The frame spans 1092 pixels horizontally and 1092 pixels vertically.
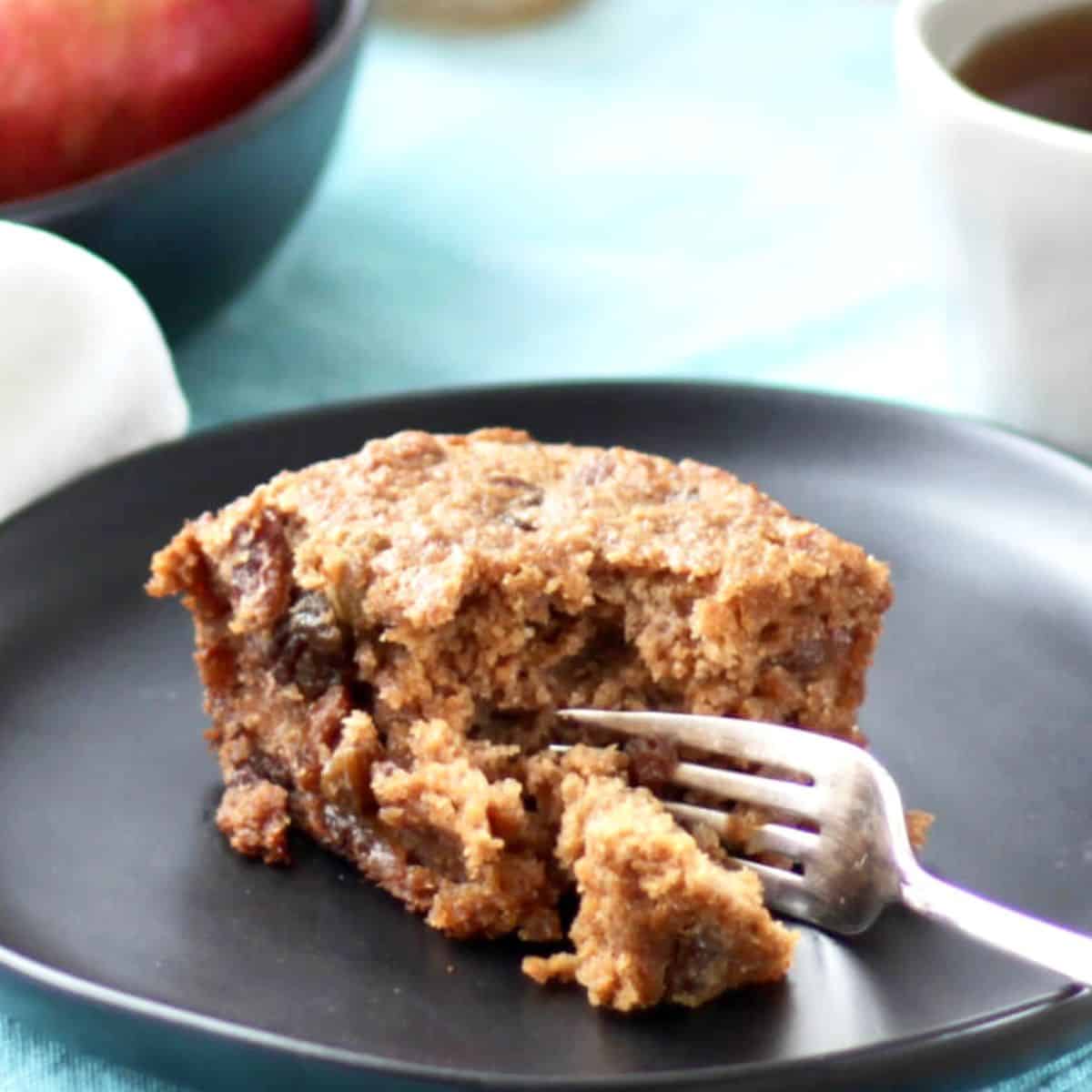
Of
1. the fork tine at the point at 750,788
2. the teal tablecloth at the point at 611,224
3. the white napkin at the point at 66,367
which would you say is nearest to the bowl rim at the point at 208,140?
the white napkin at the point at 66,367

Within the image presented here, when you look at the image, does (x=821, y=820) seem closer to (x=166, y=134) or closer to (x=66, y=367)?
(x=66, y=367)

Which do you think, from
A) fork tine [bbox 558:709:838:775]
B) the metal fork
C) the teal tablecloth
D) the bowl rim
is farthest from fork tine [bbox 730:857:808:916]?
the bowl rim

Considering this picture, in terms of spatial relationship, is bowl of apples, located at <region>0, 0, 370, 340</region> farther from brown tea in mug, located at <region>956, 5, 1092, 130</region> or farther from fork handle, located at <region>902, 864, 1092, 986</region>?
fork handle, located at <region>902, 864, 1092, 986</region>

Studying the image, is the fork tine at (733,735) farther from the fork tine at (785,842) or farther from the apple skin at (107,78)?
the apple skin at (107,78)

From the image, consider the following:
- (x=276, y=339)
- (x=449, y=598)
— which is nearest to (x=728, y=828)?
(x=449, y=598)

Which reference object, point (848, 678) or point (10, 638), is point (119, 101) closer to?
point (10, 638)
